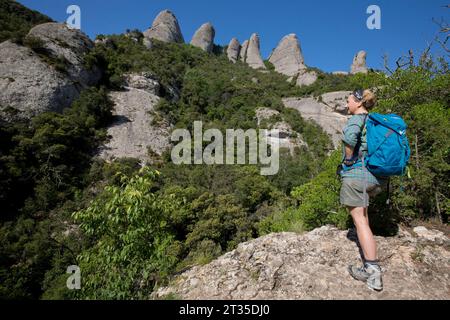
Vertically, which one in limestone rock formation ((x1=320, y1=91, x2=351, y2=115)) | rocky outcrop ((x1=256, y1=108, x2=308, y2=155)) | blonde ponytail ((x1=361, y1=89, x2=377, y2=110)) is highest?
limestone rock formation ((x1=320, y1=91, x2=351, y2=115))

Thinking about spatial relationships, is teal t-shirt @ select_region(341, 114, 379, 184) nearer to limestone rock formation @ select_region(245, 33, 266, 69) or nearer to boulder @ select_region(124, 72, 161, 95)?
boulder @ select_region(124, 72, 161, 95)

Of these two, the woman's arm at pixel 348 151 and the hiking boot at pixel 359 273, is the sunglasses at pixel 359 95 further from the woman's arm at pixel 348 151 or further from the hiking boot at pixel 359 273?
the hiking boot at pixel 359 273

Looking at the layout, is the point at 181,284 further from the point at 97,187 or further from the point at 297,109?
the point at 297,109

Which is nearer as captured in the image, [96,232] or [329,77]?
[96,232]

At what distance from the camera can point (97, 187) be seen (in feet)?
65.7

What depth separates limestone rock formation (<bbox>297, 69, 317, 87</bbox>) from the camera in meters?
52.2

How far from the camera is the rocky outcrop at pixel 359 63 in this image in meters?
59.7

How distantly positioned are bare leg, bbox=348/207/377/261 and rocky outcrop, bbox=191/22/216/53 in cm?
7573

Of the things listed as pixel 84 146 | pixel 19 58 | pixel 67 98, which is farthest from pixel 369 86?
pixel 19 58

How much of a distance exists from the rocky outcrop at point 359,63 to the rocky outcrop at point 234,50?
114ft

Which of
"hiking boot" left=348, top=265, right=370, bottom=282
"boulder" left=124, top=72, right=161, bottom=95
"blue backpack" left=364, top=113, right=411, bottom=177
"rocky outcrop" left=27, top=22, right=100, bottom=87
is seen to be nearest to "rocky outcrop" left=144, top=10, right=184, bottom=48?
"boulder" left=124, top=72, right=161, bottom=95

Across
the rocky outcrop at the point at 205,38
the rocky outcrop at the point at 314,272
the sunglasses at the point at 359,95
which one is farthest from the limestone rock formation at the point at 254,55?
the rocky outcrop at the point at 314,272

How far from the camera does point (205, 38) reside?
2837 inches
